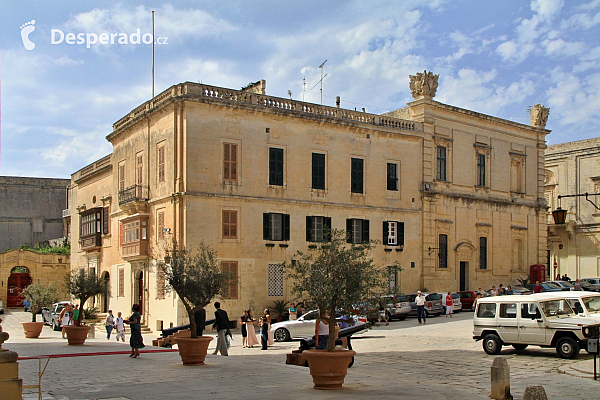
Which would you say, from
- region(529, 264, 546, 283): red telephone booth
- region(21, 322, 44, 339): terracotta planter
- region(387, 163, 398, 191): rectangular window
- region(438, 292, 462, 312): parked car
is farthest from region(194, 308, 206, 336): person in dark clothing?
region(529, 264, 546, 283): red telephone booth

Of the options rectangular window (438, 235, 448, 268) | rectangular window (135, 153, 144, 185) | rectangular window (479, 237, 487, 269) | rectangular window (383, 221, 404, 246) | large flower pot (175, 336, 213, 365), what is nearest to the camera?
large flower pot (175, 336, 213, 365)

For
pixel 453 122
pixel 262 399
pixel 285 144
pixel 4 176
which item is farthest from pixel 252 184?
pixel 4 176

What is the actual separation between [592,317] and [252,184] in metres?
18.3

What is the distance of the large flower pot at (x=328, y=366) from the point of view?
13758mm

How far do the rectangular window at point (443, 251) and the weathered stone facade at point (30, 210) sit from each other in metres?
38.7

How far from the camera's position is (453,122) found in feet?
139

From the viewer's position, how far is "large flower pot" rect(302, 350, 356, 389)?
45.1 feet

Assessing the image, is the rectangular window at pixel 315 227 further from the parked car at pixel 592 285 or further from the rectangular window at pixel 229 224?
the parked car at pixel 592 285

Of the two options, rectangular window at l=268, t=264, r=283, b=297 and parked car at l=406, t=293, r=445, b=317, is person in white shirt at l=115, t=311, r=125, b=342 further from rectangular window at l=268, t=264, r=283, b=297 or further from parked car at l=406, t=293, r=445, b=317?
parked car at l=406, t=293, r=445, b=317

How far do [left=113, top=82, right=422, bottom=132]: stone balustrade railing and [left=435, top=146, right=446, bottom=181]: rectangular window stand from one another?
231 centimetres

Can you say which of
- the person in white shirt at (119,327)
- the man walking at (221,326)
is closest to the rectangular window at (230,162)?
the person in white shirt at (119,327)

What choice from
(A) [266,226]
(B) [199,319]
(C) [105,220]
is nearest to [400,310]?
(A) [266,226]

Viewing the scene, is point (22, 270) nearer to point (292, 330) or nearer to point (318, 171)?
point (318, 171)

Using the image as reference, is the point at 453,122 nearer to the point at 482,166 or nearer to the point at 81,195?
the point at 482,166
